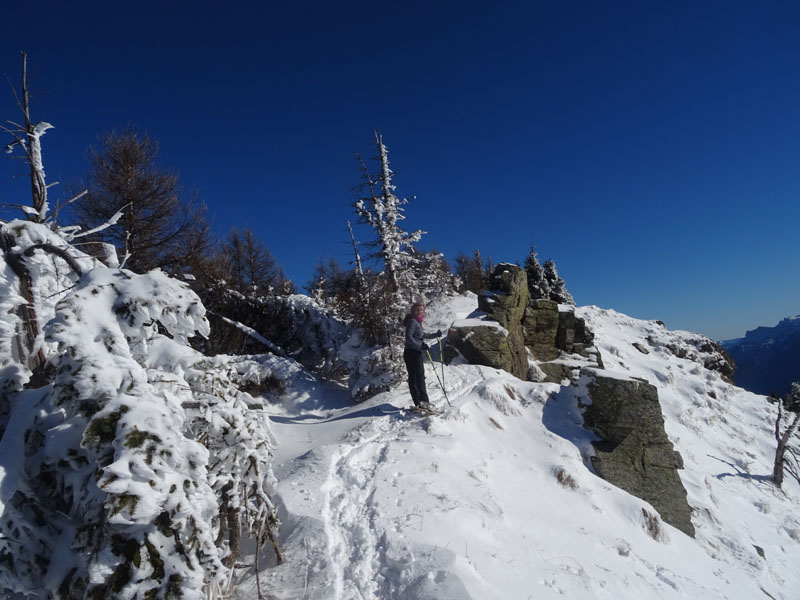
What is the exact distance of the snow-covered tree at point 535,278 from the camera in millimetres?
29703

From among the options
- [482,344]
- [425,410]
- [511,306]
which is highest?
[511,306]

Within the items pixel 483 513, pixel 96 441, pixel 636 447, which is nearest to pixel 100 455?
pixel 96 441

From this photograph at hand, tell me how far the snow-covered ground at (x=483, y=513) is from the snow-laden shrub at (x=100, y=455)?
6.19 ft

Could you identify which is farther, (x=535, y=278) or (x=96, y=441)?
(x=535, y=278)

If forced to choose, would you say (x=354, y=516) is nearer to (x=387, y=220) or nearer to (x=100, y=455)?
(x=100, y=455)

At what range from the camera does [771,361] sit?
376 feet

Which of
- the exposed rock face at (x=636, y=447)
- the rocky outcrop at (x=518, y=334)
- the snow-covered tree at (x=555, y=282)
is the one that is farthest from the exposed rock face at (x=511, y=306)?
the snow-covered tree at (x=555, y=282)

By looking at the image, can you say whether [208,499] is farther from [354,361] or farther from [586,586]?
[354,361]

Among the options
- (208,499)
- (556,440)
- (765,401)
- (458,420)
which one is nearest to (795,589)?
(556,440)

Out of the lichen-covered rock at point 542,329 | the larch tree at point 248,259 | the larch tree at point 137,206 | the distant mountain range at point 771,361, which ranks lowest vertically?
the distant mountain range at point 771,361

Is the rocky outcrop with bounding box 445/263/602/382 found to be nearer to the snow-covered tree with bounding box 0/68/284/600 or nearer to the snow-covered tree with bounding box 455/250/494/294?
the snow-covered tree with bounding box 0/68/284/600

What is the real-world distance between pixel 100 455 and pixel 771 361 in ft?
535

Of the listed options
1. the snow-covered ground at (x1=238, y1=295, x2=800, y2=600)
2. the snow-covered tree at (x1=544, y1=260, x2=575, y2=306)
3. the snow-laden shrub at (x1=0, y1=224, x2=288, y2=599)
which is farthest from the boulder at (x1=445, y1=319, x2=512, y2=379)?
the snow-covered tree at (x1=544, y1=260, x2=575, y2=306)

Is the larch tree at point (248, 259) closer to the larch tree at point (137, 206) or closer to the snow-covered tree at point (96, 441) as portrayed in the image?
the larch tree at point (137, 206)
